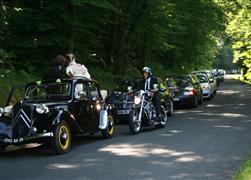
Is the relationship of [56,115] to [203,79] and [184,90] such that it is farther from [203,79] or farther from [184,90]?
[203,79]

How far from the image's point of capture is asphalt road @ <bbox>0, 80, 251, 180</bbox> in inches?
342

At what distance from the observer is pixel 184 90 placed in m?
23.6

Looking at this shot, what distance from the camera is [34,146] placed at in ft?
41.0

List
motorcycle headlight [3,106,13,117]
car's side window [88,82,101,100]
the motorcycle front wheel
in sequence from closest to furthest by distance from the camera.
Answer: motorcycle headlight [3,106,13,117] → car's side window [88,82,101,100] → the motorcycle front wheel

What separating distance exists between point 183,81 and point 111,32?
907 cm

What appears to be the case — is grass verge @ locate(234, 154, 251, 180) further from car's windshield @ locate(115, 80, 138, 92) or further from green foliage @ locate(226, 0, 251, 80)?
green foliage @ locate(226, 0, 251, 80)

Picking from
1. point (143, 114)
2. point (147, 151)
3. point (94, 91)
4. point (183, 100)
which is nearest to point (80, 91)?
point (94, 91)

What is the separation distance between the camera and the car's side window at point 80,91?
484 inches

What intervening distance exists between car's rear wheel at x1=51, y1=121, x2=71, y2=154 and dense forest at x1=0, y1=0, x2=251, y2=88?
8.26 metres

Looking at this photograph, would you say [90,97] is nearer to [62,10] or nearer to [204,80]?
[62,10]

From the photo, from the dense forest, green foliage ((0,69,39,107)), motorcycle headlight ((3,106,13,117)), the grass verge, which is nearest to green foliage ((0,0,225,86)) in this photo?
the dense forest

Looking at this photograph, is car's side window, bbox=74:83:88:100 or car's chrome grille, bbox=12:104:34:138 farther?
car's side window, bbox=74:83:88:100

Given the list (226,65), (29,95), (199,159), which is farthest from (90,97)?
(226,65)

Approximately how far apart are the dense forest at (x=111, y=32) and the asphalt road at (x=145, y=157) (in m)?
7.70
